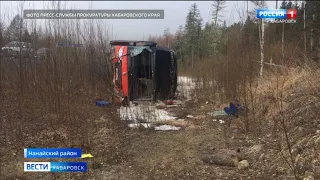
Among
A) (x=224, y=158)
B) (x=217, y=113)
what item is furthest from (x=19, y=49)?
(x=224, y=158)

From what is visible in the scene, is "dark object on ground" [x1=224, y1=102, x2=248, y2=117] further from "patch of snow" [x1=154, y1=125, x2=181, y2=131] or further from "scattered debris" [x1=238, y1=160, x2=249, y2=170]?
"scattered debris" [x1=238, y1=160, x2=249, y2=170]

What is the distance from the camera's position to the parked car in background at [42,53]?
26.5ft

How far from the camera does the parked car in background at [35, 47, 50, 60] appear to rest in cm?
809

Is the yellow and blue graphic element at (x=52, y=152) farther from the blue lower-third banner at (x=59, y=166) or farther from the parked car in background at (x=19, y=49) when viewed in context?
the parked car in background at (x=19, y=49)

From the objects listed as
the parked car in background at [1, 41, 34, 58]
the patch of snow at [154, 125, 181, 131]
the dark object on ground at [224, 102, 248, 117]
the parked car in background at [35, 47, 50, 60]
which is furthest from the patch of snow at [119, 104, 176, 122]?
the parked car in background at [1, 41, 34, 58]

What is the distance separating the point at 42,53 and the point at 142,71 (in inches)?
141

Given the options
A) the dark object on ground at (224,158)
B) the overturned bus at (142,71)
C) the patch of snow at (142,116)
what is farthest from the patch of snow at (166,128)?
the overturned bus at (142,71)

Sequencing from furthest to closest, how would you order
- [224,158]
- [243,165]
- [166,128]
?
[166,128], [224,158], [243,165]

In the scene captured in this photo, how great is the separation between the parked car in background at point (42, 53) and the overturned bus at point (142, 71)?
1914 millimetres

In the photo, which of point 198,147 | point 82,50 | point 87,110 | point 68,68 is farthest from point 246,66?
point 82,50

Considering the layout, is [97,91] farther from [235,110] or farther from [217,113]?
[235,110]

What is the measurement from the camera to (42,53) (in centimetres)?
852

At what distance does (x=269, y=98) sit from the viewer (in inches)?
275

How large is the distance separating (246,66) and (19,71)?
205 inches
